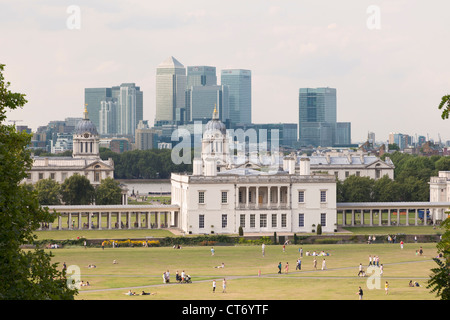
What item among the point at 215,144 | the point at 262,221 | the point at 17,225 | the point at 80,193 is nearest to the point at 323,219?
the point at 262,221

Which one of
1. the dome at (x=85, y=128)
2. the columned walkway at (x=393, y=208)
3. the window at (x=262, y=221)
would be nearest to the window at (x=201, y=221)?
the window at (x=262, y=221)

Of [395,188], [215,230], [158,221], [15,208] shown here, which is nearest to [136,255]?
[215,230]

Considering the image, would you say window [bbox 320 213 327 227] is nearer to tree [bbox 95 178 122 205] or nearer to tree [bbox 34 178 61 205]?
tree [bbox 95 178 122 205]

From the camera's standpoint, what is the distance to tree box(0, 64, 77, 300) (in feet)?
74.0

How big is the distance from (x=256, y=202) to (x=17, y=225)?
6976cm

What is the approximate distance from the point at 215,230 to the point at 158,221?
10189 millimetres

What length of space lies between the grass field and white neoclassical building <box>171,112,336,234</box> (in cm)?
1315

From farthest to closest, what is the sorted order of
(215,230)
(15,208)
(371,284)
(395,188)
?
(395,188) → (215,230) → (371,284) → (15,208)

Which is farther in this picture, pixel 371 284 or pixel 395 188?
pixel 395 188

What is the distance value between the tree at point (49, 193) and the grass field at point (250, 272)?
104 feet
